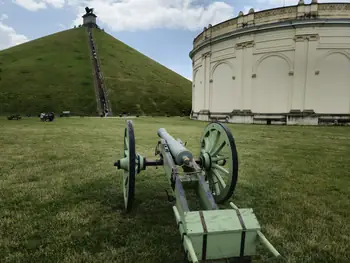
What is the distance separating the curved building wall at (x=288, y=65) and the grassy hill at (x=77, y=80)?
61.2 ft

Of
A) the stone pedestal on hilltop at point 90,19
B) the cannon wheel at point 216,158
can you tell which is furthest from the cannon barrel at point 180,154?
the stone pedestal on hilltop at point 90,19

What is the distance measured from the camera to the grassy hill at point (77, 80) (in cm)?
3728

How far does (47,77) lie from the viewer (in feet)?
146

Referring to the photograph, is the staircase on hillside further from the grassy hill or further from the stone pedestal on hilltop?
the stone pedestal on hilltop

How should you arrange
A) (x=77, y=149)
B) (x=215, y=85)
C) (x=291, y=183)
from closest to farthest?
1. (x=291, y=183)
2. (x=77, y=149)
3. (x=215, y=85)

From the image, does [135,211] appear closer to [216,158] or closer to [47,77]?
[216,158]

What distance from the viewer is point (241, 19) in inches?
912

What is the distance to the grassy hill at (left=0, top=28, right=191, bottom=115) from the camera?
122 ft

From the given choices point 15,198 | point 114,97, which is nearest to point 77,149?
point 15,198

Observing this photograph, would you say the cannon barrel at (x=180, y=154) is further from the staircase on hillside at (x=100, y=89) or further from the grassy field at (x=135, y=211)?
the staircase on hillside at (x=100, y=89)

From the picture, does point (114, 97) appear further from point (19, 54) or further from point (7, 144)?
point (7, 144)

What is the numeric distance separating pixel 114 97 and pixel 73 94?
19.6 feet

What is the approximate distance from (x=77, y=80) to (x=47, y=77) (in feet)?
15.8

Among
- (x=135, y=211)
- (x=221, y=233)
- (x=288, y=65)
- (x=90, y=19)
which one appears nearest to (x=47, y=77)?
(x=288, y=65)
